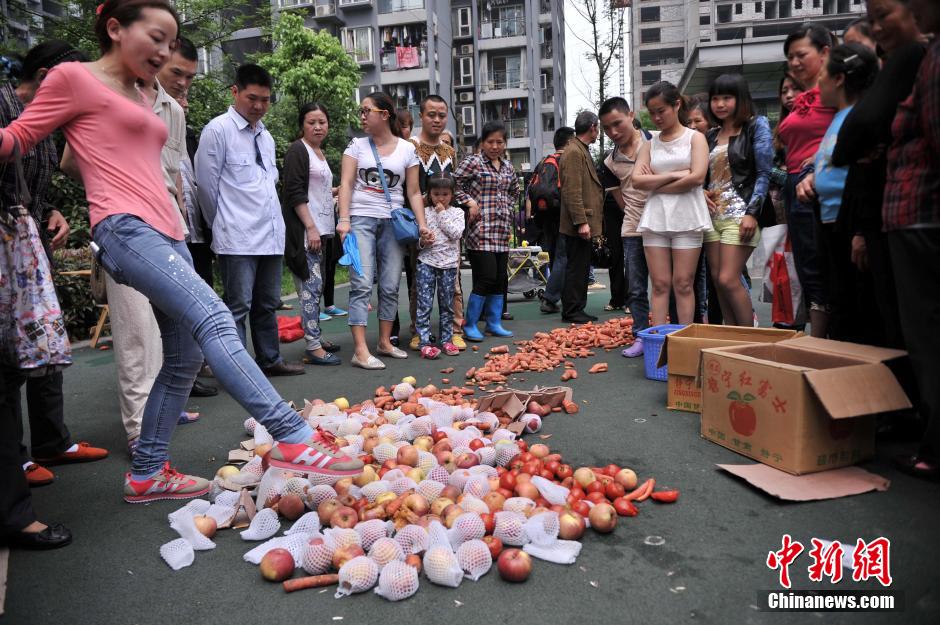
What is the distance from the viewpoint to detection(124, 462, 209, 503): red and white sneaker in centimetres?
265

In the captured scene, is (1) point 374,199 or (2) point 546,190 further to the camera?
(2) point 546,190

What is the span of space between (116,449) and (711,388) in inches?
121

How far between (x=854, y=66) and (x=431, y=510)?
2.67 m

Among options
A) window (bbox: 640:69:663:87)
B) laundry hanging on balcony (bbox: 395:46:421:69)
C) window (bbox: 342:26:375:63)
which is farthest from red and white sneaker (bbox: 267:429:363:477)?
window (bbox: 640:69:663:87)

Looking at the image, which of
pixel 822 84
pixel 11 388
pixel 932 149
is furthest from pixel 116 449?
pixel 822 84

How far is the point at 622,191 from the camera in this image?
5938 mm

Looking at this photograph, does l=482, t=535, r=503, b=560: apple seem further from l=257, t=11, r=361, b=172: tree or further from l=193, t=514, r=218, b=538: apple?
l=257, t=11, r=361, b=172: tree

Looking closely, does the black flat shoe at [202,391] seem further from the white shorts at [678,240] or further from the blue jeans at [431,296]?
the white shorts at [678,240]

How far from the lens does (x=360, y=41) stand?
35062 millimetres

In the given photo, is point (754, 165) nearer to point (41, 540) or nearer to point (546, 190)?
point (546, 190)

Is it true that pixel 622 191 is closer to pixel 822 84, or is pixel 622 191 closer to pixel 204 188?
pixel 822 84

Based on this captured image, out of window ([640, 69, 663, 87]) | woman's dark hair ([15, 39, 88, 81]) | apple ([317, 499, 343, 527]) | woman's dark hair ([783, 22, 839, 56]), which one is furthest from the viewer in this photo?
window ([640, 69, 663, 87])

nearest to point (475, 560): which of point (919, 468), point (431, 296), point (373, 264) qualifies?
point (919, 468)

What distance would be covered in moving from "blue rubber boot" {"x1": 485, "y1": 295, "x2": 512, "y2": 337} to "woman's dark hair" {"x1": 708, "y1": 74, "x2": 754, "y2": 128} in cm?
260
